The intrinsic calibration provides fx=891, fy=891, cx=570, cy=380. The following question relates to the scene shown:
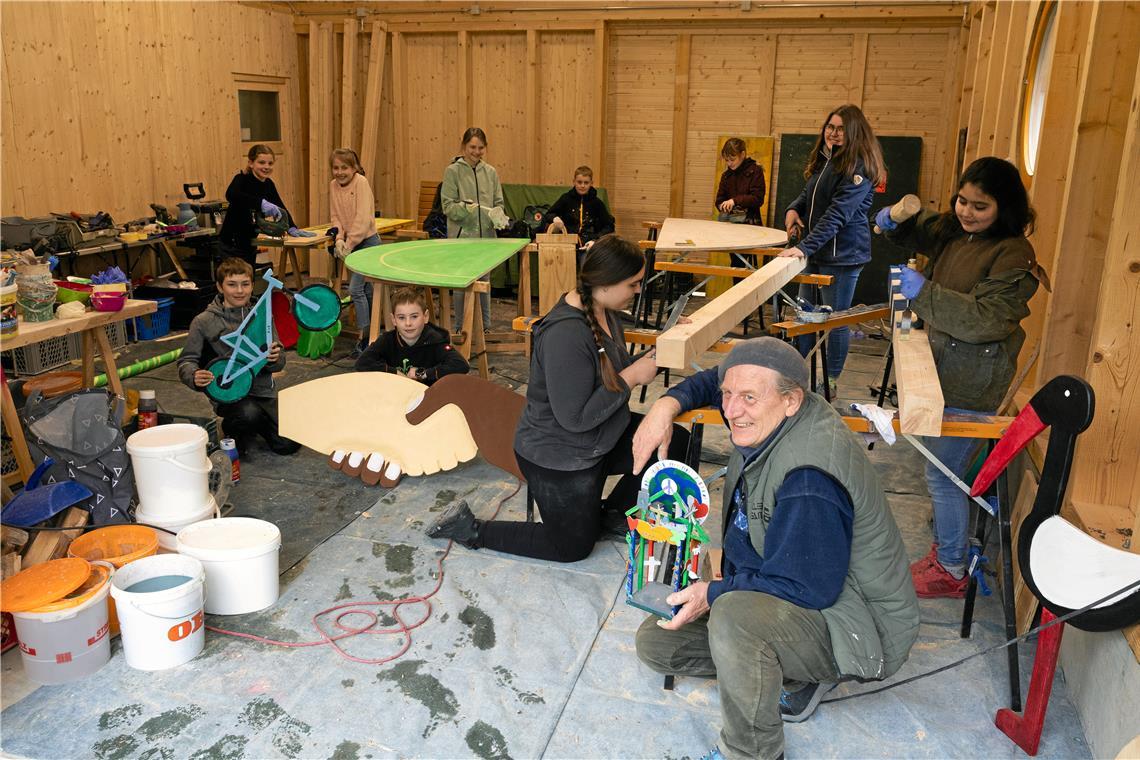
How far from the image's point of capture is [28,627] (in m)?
2.76

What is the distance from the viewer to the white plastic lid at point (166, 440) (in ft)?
11.2

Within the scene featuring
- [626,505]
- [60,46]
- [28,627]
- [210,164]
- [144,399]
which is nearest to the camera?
[28,627]

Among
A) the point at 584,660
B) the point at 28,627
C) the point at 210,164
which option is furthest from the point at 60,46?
the point at 584,660

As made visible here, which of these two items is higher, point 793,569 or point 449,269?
point 449,269

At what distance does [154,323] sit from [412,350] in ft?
11.6

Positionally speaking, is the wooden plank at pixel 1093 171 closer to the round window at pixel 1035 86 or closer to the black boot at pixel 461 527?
the round window at pixel 1035 86

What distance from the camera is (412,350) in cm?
480

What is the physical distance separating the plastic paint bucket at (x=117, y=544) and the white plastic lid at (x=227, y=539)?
115mm

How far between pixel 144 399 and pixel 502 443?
5.50 ft

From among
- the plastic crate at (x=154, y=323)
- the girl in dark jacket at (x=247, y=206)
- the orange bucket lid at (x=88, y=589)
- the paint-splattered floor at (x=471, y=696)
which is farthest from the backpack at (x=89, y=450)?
the girl in dark jacket at (x=247, y=206)

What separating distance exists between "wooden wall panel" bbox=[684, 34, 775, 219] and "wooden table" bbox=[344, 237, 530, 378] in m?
3.23

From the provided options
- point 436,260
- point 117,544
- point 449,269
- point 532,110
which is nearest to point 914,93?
point 532,110

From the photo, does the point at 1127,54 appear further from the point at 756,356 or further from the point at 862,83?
the point at 862,83

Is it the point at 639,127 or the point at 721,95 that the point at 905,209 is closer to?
the point at 721,95
